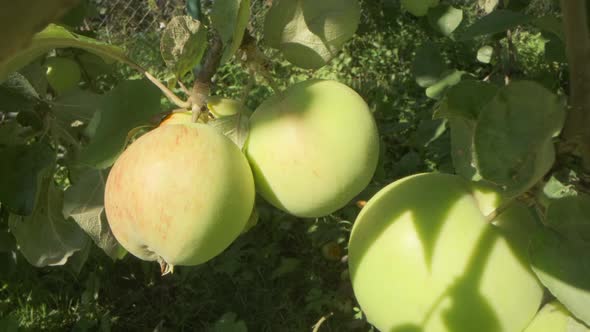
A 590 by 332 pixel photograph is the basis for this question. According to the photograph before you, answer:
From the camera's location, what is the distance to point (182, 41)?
70cm

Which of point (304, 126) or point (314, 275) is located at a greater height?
point (304, 126)

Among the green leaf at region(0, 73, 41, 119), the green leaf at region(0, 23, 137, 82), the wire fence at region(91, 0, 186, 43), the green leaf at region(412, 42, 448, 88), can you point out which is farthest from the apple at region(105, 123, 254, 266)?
the wire fence at region(91, 0, 186, 43)

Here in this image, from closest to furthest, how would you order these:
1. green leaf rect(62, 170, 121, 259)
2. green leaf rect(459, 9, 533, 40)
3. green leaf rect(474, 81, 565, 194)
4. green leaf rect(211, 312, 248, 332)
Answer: green leaf rect(474, 81, 565, 194), green leaf rect(62, 170, 121, 259), green leaf rect(459, 9, 533, 40), green leaf rect(211, 312, 248, 332)

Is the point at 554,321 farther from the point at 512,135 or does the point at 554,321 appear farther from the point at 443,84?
the point at 443,84

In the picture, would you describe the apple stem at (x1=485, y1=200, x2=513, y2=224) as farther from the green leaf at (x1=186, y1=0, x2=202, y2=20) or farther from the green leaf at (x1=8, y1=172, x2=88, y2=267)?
the green leaf at (x1=8, y1=172, x2=88, y2=267)

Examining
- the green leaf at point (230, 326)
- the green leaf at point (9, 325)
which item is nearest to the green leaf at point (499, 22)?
the green leaf at point (230, 326)

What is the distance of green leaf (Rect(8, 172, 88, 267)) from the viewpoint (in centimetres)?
102

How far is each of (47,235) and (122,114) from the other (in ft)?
1.23

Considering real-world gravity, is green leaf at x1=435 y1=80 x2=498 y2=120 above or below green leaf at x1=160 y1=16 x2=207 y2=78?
below

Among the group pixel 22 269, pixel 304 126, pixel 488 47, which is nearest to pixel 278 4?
pixel 304 126

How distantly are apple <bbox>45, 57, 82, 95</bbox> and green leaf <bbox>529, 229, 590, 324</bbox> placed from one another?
42.5 inches

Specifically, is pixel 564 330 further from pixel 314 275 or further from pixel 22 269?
pixel 22 269

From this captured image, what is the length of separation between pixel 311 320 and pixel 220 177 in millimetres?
1432

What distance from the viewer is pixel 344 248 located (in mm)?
1855
